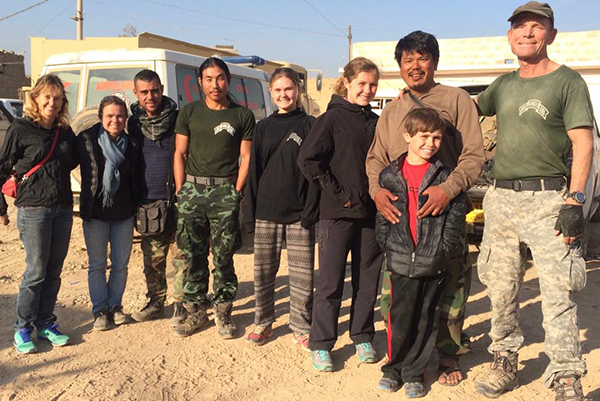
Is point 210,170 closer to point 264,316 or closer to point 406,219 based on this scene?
point 264,316

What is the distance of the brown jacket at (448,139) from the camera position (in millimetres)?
3014

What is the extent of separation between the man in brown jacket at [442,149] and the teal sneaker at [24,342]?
2392 millimetres

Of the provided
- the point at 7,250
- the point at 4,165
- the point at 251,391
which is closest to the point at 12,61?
the point at 7,250

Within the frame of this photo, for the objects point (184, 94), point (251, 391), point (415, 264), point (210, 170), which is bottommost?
point (251, 391)

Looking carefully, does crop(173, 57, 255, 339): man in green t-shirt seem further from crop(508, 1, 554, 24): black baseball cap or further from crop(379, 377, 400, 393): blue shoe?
crop(508, 1, 554, 24): black baseball cap

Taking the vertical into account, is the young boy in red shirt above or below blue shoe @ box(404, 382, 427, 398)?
above

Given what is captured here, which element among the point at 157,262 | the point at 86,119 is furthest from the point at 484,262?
the point at 86,119

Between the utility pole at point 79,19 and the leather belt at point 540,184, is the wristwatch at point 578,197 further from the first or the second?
the utility pole at point 79,19

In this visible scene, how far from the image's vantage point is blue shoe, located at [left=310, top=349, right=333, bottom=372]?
3.43 meters

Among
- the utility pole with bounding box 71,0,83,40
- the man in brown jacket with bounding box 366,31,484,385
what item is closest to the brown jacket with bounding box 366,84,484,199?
the man in brown jacket with bounding box 366,31,484,385

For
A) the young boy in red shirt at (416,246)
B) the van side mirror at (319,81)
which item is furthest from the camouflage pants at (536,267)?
the van side mirror at (319,81)

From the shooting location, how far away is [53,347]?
372 centimetres

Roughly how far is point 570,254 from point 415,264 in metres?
0.83

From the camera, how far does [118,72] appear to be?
580 cm
